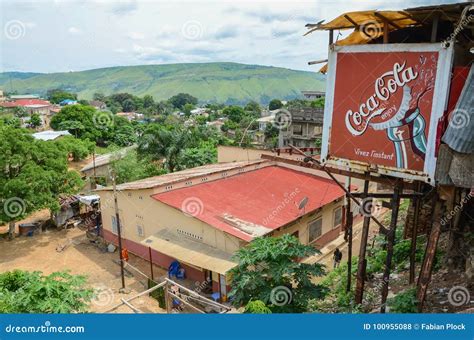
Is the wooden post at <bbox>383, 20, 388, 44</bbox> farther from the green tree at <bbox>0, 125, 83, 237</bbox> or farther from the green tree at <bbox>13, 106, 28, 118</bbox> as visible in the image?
the green tree at <bbox>13, 106, 28, 118</bbox>

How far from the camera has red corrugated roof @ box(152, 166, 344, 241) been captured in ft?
48.3

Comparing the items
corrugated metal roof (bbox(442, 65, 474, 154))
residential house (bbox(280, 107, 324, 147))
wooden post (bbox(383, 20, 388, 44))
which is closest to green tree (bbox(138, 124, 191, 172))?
residential house (bbox(280, 107, 324, 147))

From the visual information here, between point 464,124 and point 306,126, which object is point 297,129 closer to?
point 306,126

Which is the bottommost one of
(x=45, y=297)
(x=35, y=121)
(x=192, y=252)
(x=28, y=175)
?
(x=35, y=121)

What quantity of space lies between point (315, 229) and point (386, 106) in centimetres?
1107

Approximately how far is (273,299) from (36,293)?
4743 millimetres

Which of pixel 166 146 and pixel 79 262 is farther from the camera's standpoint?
pixel 166 146

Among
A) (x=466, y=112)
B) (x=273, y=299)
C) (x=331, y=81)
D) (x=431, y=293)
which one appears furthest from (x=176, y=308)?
(x=466, y=112)

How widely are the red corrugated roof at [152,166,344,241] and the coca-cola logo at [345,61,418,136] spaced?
663 centimetres

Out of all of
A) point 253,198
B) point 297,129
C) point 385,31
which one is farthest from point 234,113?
point 385,31

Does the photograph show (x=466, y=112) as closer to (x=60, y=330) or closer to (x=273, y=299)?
(x=273, y=299)

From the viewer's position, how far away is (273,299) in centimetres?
805

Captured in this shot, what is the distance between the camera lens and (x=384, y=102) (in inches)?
289

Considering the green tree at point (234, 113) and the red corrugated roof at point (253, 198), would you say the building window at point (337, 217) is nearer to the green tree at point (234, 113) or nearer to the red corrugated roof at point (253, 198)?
the red corrugated roof at point (253, 198)
